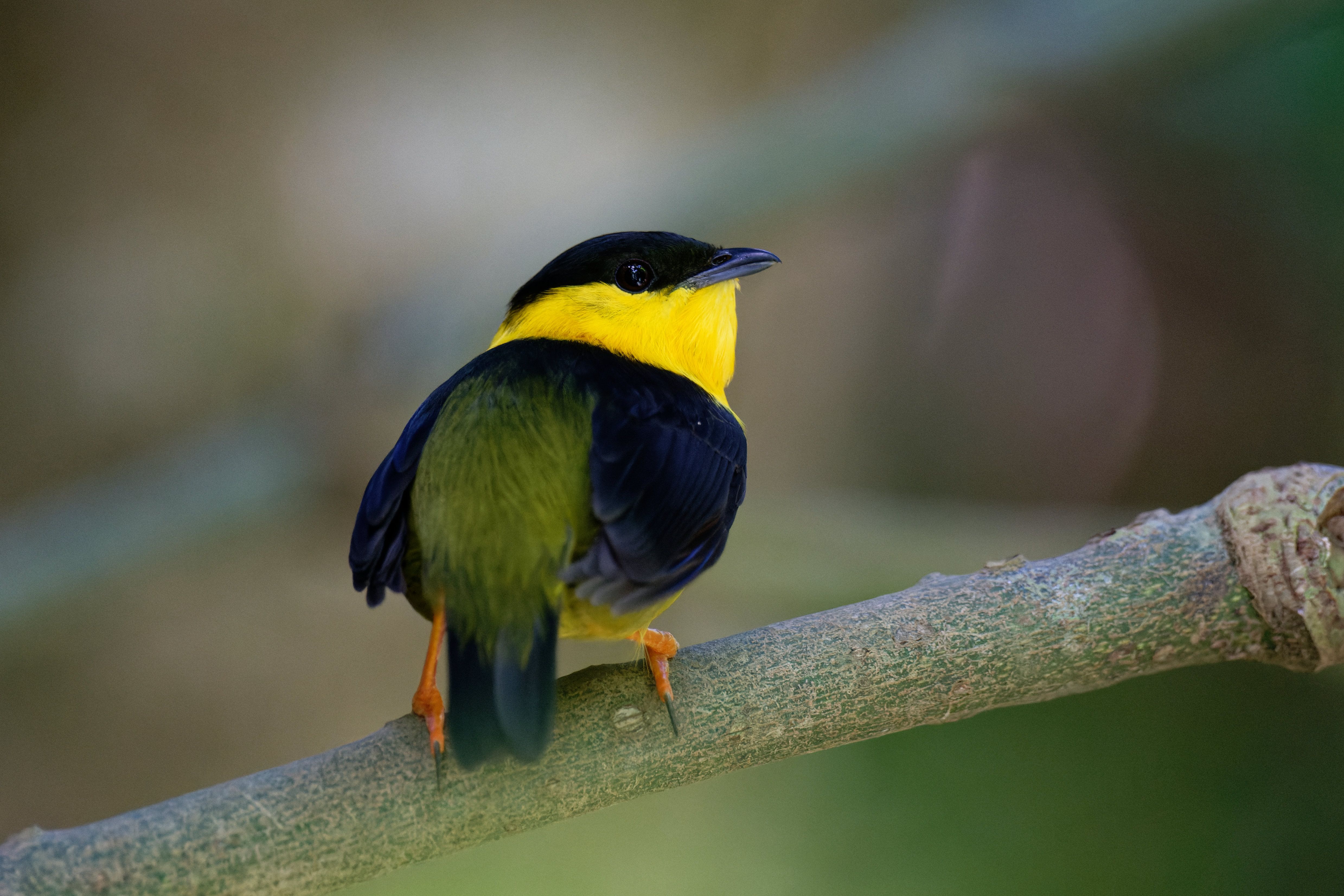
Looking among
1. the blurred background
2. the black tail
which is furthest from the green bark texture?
the blurred background

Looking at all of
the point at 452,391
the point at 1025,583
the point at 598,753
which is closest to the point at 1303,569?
the point at 1025,583

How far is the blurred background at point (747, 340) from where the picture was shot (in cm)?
258

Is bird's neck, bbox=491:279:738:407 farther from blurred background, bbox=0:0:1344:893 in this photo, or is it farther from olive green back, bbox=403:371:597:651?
blurred background, bbox=0:0:1344:893

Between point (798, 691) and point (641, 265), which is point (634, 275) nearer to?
point (641, 265)

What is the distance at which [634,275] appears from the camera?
1856 millimetres

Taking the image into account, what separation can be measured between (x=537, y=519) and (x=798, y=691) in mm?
409

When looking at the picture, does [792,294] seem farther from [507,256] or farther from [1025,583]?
[1025,583]

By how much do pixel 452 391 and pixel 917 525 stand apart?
73.9 inches

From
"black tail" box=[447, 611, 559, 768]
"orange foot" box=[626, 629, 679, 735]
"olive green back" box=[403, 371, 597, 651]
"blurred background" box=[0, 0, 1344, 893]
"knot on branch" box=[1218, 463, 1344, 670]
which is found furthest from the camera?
"blurred background" box=[0, 0, 1344, 893]

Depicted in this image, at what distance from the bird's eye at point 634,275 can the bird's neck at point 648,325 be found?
0.5 inches

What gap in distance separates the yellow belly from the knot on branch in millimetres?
922

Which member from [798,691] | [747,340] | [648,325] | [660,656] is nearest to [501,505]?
[660,656]

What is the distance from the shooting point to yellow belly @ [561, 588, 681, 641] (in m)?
1.33

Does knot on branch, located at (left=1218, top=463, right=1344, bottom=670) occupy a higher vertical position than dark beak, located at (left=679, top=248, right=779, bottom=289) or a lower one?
lower
